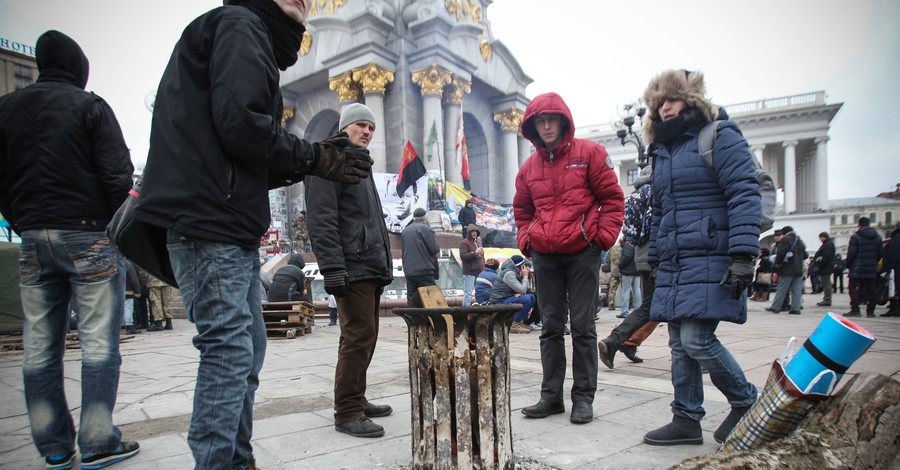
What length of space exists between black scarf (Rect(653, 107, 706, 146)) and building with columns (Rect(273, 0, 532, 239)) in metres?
15.5

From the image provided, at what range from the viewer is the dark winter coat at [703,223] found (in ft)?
8.11

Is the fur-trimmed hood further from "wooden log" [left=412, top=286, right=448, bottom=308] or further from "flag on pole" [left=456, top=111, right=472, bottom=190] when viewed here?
"flag on pole" [left=456, top=111, right=472, bottom=190]

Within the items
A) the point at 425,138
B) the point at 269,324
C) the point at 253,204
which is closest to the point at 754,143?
the point at 425,138

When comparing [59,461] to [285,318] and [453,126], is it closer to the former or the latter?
[285,318]

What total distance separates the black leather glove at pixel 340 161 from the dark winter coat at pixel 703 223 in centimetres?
177

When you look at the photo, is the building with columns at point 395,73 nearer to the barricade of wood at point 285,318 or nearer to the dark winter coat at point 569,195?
the barricade of wood at point 285,318

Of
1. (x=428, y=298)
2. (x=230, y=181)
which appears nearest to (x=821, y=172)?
(x=428, y=298)

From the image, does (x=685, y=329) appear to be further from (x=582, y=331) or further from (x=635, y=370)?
(x=635, y=370)

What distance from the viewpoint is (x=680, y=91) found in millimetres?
2764

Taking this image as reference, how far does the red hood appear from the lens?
3.34 meters

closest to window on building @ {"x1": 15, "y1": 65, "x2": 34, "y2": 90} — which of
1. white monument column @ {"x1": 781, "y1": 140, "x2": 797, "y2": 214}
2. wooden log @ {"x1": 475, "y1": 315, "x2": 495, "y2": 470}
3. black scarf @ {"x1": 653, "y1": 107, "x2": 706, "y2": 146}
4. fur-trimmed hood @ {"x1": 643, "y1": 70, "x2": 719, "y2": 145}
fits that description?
fur-trimmed hood @ {"x1": 643, "y1": 70, "x2": 719, "y2": 145}

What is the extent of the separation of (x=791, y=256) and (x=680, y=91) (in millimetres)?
10253

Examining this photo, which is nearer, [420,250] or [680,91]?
[680,91]

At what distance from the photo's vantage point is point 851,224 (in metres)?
86.4
